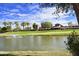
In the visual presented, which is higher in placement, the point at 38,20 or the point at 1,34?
the point at 38,20

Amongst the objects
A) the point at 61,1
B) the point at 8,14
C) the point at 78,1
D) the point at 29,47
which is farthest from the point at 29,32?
the point at 78,1

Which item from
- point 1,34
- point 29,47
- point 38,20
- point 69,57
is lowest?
point 69,57

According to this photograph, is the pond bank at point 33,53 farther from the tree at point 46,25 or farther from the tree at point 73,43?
the tree at point 46,25

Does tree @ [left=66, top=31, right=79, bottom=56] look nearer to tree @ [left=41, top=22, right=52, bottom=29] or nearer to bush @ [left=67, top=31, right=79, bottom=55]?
→ bush @ [left=67, top=31, right=79, bottom=55]

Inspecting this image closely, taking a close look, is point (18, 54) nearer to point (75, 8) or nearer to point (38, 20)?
point (38, 20)

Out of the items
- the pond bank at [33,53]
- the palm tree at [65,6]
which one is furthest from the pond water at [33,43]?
the palm tree at [65,6]
